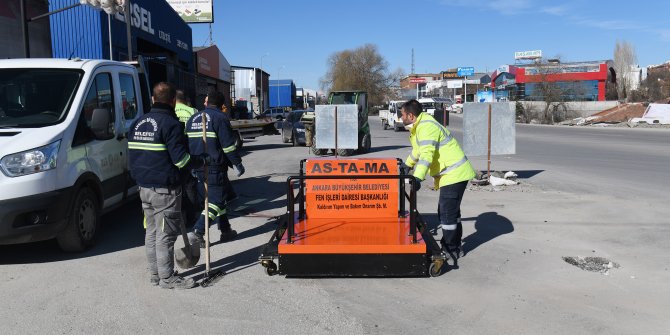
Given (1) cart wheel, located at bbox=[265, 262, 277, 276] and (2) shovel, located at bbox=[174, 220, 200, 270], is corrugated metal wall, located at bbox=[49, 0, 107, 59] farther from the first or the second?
(1) cart wheel, located at bbox=[265, 262, 277, 276]

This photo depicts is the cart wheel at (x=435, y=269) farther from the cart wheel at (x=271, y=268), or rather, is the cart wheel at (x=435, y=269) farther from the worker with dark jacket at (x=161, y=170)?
the worker with dark jacket at (x=161, y=170)

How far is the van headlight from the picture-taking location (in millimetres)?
5234

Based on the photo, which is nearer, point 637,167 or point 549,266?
point 549,266

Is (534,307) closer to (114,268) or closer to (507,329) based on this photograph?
(507,329)

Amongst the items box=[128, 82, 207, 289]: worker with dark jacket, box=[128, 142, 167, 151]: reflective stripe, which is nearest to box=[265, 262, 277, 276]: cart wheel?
box=[128, 82, 207, 289]: worker with dark jacket

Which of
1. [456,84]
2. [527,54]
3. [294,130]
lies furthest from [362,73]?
[294,130]

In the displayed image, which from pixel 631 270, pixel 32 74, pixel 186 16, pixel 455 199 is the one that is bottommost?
pixel 631 270

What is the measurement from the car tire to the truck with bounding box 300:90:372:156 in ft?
44.0

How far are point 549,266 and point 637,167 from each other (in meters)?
10.9

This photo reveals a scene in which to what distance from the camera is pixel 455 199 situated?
18.9 feet

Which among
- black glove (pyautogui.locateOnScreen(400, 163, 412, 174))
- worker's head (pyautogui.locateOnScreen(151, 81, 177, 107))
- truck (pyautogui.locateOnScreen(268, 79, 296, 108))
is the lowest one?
black glove (pyautogui.locateOnScreen(400, 163, 412, 174))

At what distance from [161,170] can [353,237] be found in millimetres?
2030

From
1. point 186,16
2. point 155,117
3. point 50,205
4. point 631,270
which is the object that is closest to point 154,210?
point 155,117

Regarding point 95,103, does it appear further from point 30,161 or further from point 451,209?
point 451,209
